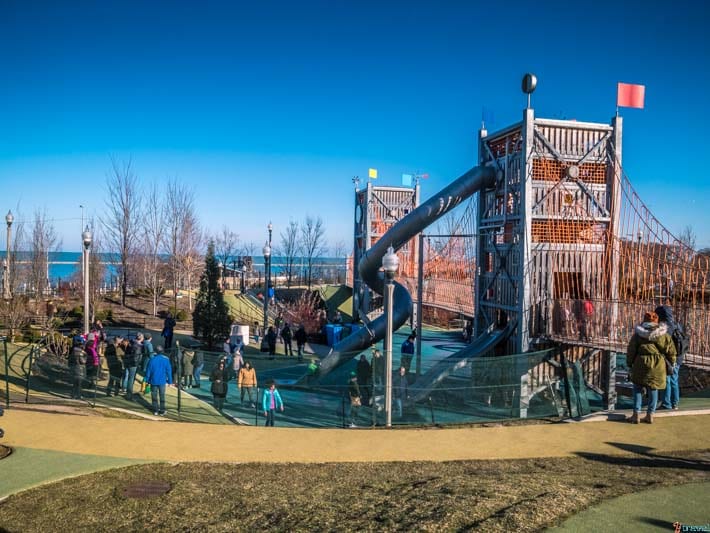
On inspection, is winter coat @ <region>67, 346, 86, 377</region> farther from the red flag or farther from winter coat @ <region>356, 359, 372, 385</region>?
the red flag

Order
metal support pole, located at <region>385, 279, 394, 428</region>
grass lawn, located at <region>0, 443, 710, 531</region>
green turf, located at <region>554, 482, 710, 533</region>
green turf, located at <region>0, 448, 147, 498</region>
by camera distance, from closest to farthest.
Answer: green turf, located at <region>554, 482, 710, 533</region> → grass lawn, located at <region>0, 443, 710, 531</region> → green turf, located at <region>0, 448, 147, 498</region> → metal support pole, located at <region>385, 279, 394, 428</region>

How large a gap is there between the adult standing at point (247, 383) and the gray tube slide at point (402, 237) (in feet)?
11.3

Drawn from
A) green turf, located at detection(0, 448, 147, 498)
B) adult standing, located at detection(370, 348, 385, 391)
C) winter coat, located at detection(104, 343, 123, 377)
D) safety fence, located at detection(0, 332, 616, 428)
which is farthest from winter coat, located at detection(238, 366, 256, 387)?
green turf, located at detection(0, 448, 147, 498)

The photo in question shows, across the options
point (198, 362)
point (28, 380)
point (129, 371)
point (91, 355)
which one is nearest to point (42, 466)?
point (198, 362)

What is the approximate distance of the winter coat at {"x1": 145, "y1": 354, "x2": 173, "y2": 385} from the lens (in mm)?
11664

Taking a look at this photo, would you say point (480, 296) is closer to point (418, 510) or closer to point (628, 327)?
point (628, 327)

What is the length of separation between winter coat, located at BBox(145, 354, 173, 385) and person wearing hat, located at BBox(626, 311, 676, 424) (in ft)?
27.3

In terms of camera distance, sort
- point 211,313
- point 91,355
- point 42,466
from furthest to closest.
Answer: point 211,313
point 91,355
point 42,466

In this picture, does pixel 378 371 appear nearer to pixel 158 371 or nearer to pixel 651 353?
pixel 158 371

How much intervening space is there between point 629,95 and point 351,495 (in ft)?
40.5

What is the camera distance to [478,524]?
218 inches

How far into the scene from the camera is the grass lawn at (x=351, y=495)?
19.3 ft

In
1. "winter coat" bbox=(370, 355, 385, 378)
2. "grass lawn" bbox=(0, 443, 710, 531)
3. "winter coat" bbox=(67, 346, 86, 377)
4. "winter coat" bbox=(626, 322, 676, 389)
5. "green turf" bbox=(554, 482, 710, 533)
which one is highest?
"winter coat" bbox=(626, 322, 676, 389)

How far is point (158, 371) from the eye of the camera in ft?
38.3
